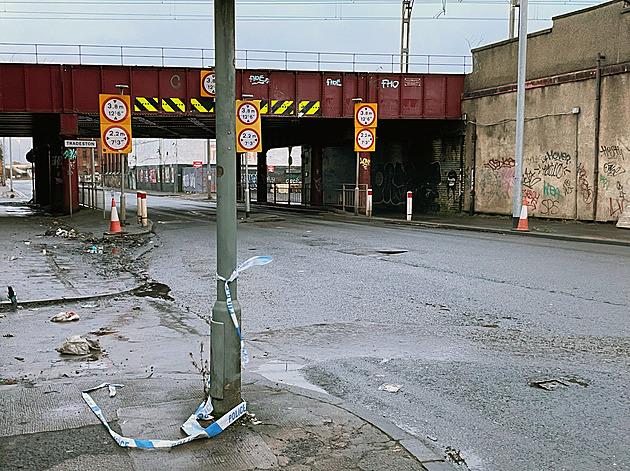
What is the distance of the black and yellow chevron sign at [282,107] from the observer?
27947 millimetres

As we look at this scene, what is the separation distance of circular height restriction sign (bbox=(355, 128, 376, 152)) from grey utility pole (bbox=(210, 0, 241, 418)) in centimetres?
2358

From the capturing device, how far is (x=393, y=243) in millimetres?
16094

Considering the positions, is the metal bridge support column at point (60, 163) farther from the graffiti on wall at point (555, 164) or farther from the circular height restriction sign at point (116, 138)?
the graffiti on wall at point (555, 164)

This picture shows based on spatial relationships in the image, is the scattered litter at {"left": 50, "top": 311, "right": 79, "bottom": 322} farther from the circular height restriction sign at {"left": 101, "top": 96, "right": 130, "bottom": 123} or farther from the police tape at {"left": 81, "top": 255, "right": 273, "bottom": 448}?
the circular height restriction sign at {"left": 101, "top": 96, "right": 130, "bottom": 123}

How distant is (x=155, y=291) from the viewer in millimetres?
9797

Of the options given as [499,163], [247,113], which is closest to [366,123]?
[499,163]

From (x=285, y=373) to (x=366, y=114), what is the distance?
2323 cm

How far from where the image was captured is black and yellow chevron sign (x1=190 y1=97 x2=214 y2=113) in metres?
27.2

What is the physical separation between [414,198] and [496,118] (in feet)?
22.9

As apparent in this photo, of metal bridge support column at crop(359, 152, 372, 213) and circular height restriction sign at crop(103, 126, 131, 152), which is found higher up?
circular height restriction sign at crop(103, 126, 131, 152)

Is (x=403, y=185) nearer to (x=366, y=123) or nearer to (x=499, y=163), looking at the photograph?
(x=366, y=123)

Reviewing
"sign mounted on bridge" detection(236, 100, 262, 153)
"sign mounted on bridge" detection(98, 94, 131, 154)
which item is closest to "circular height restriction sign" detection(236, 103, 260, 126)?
"sign mounted on bridge" detection(236, 100, 262, 153)

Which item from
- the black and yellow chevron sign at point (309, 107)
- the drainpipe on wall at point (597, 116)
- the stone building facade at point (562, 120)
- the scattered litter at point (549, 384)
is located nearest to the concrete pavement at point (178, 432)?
the scattered litter at point (549, 384)

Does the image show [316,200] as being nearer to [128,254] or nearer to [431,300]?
[128,254]
